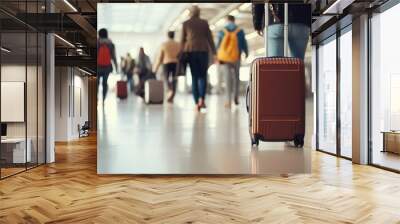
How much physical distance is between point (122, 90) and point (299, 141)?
113 inches

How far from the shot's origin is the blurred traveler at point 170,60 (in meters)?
6.50

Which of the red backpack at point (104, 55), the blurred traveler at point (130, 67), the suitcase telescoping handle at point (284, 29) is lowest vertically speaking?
the blurred traveler at point (130, 67)

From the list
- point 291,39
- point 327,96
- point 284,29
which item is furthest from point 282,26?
point 327,96

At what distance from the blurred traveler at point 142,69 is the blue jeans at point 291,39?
190 cm

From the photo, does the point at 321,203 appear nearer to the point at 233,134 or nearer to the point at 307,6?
the point at 233,134

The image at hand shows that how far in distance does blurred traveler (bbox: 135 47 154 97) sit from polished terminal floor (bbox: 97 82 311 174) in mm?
182

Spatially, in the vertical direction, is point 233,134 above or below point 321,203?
above

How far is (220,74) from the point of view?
657 cm

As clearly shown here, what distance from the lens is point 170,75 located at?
6.52m

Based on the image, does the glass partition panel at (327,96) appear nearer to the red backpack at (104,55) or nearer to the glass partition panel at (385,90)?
the glass partition panel at (385,90)

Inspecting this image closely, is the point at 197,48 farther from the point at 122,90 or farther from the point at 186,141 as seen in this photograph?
the point at 186,141

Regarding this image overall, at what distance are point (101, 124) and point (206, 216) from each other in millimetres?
2911

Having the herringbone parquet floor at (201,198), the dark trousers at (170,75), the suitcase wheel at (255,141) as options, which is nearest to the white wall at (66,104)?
the herringbone parquet floor at (201,198)

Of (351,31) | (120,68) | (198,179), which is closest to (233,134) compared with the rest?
(198,179)
